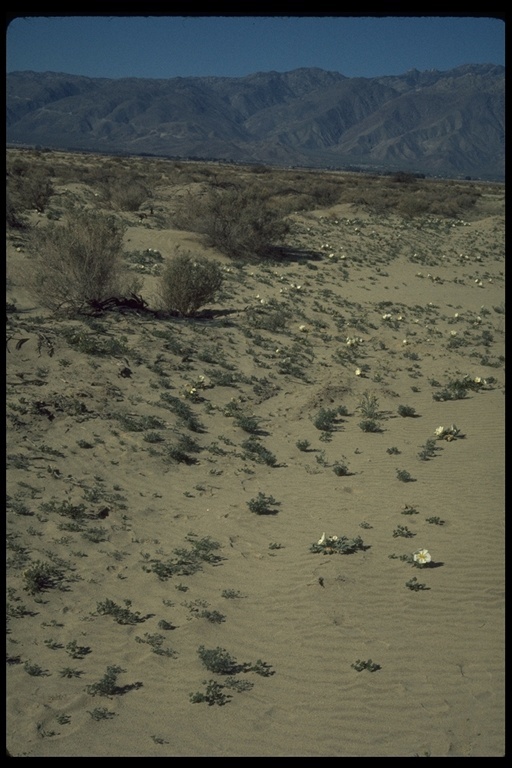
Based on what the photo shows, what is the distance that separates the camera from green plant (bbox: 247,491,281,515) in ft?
22.6

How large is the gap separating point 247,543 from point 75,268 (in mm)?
7062

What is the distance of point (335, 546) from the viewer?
20.2ft

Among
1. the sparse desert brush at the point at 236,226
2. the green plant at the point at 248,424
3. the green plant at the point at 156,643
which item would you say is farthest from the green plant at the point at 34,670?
the sparse desert brush at the point at 236,226

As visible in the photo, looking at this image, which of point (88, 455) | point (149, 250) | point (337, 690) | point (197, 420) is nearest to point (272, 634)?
point (337, 690)

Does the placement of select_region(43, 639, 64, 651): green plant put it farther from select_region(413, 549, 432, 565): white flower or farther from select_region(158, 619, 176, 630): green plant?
select_region(413, 549, 432, 565): white flower

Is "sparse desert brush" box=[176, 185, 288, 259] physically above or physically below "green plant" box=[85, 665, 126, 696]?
above

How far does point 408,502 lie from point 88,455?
333 centimetres

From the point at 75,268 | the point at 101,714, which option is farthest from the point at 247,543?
the point at 75,268

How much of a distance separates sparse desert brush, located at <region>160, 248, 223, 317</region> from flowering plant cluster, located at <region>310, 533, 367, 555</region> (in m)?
7.94

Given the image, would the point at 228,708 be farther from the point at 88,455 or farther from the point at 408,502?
the point at 88,455

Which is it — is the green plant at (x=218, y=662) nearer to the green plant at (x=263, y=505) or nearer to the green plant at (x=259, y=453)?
the green plant at (x=263, y=505)

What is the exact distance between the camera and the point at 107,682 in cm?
419

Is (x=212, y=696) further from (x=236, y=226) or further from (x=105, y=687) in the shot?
(x=236, y=226)

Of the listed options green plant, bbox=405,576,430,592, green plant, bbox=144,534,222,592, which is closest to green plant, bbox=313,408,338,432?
green plant, bbox=144,534,222,592
